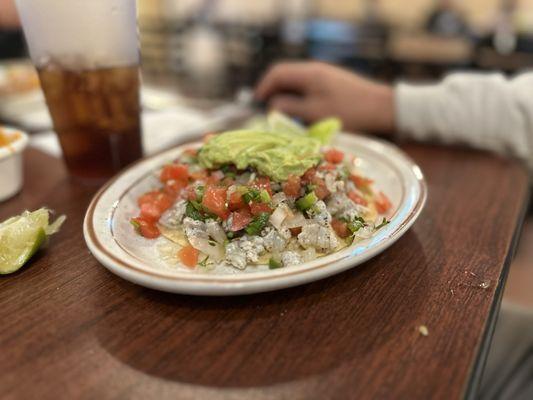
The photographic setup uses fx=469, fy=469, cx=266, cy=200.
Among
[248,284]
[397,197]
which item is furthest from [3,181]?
[397,197]

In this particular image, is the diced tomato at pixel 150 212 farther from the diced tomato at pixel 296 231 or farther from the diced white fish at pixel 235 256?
the diced tomato at pixel 296 231

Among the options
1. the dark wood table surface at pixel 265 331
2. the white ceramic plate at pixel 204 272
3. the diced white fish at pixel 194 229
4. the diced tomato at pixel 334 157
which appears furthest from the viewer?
the diced tomato at pixel 334 157

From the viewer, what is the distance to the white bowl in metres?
1.33

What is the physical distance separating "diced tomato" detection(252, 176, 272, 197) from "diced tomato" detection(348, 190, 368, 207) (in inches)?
8.5

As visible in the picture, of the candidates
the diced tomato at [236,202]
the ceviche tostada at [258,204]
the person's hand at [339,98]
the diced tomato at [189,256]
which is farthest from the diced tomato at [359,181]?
the person's hand at [339,98]

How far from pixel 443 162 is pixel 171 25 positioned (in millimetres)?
6107

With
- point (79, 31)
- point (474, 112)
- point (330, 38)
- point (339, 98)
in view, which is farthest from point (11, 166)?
point (330, 38)

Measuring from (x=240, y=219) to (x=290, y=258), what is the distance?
0.15m

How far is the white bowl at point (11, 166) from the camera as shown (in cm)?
133

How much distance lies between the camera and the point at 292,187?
109 cm

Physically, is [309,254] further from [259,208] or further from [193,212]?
[193,212]

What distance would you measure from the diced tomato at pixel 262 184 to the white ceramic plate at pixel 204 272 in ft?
0.67

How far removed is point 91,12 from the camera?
4.23ft

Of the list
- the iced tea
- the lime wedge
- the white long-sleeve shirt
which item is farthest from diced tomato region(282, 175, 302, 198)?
the white long-sleeve shirt
